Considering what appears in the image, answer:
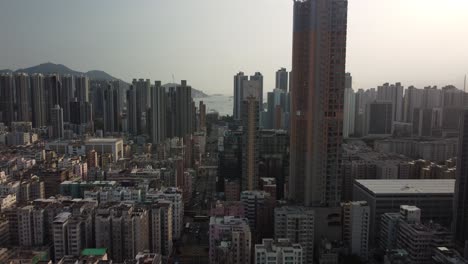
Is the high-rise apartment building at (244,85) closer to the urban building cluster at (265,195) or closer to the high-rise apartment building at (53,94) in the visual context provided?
the urban building cluster at (265,195)

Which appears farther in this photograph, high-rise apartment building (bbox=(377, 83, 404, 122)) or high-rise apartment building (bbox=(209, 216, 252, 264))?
high-rise apartment building (bbox=(377, 83, 404, 122))

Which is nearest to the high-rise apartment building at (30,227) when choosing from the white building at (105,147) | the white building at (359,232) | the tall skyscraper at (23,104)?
the white building at (359,232)

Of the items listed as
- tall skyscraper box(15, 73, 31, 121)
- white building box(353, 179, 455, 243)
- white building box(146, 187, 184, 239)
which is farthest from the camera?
tall skyscraper box(15, 73, 31, 121)

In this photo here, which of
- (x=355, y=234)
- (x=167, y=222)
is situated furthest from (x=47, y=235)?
(x=355, y=234)

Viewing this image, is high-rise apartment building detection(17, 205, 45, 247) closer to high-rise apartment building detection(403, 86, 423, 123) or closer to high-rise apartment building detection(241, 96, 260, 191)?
high-rise apartment building detection(241, 96, 260, 191)

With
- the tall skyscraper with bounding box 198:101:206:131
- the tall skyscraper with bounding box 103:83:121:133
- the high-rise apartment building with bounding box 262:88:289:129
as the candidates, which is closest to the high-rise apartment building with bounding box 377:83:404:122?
the high-rise apartment building with bounding box 262:88:289:129

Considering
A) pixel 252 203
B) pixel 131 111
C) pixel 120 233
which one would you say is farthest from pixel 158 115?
pixel 120 233
